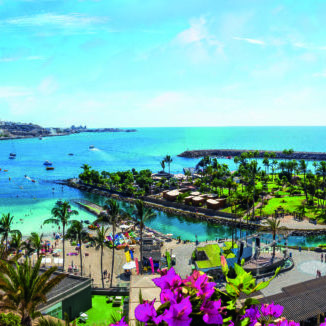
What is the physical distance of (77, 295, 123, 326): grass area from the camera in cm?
2438

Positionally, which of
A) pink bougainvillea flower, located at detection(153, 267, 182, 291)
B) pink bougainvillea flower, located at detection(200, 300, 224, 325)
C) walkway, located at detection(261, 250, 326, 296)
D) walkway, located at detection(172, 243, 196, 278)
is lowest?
walkway, located at detection(172, 243, 196, 278)

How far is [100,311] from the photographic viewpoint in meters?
26.0

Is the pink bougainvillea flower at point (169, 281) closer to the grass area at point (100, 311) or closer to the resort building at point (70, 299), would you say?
the resort building at point (70, 299)

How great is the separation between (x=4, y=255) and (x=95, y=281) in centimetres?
1510

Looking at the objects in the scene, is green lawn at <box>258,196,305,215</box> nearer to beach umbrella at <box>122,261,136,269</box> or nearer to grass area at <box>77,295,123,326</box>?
beach umbrella at <box>122,261,136,269</box>

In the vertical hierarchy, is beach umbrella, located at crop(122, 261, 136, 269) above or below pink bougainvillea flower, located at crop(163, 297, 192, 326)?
below

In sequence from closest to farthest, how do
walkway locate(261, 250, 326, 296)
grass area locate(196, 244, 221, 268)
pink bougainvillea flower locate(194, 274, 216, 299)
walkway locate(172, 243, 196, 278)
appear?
pink bougainvillea flower locate(194, 274, 216, 299) < walkway locate(261, 250, 326, 296) < grass area locate(196, 244, 221, 268) < walkway locate(172, 243, 196, 278)

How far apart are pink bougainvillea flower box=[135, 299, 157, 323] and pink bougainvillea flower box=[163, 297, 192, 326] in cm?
27

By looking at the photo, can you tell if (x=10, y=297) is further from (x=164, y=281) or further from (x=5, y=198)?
(x=5, y=198)

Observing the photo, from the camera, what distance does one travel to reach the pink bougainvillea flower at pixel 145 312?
11.1 ft

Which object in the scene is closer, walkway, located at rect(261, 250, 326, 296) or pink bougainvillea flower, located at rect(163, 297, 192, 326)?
pink bougainvillea flower, located at rect(163, 297, 192, 326)

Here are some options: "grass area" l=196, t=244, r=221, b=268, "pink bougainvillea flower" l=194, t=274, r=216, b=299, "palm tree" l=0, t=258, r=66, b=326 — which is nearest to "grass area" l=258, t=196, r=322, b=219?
"grass area" l=196, t=244, r=221, b=268

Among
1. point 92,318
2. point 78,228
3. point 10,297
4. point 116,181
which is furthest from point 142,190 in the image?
point 10,297

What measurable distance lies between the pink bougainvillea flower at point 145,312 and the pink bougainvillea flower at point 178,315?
10.8 inches
